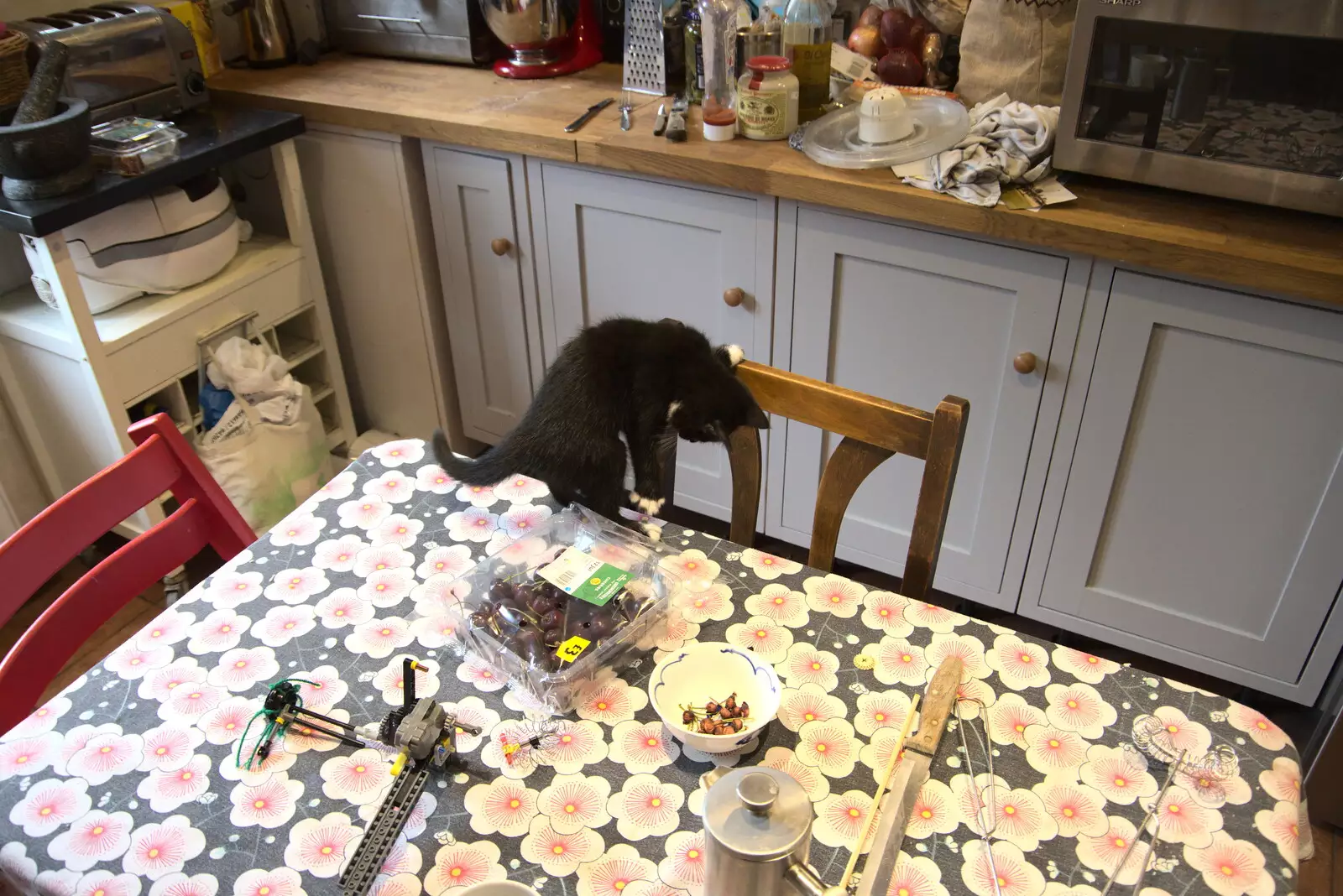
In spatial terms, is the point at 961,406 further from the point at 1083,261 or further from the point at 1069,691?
the point at 1083,261

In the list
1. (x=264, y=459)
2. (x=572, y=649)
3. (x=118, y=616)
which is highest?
(x=572, y=649)

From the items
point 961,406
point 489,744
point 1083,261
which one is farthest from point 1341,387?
point 489,744

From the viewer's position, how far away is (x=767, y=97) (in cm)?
171

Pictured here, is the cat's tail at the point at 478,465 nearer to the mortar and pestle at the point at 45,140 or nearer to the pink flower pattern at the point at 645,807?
the pink flower pattern at the point at 645,807

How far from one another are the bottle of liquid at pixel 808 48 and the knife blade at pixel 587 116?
0.37m

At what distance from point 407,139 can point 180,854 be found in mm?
1506

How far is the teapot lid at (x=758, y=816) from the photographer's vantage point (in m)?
0.67

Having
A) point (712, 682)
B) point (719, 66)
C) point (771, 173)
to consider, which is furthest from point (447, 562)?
point (719, 66)

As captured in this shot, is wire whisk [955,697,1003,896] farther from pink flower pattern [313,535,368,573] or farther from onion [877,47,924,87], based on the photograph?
onion [877,47,924,87]

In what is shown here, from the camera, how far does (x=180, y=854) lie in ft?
2.81

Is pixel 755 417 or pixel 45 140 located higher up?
pixel 45 140

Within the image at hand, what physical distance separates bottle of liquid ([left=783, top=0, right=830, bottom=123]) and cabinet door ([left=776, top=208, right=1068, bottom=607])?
0.87 feet

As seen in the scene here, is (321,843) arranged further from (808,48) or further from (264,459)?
(808,48)

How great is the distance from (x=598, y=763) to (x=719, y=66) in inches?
52.7
